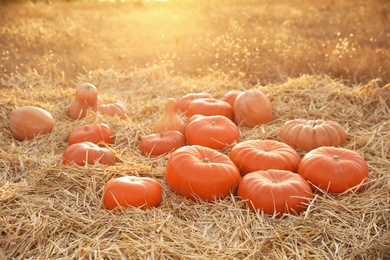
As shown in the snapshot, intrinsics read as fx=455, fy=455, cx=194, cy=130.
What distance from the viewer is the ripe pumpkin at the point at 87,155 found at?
4066mm

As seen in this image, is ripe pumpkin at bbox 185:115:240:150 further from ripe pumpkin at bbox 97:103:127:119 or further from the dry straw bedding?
ripe pumpkin at bbox 97:103:127:119

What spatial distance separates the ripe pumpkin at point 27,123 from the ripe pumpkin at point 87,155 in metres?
1.09

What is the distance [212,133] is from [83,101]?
189 centimetres

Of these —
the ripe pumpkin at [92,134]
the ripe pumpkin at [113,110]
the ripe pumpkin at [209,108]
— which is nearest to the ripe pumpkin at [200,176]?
the ripe pumpkin at [92,134]

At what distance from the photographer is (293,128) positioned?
14.9ft

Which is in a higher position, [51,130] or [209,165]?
[209,165]

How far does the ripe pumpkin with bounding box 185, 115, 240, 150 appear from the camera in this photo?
4.39 metres

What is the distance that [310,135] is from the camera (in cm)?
447

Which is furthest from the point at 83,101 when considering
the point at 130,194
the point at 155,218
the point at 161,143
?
the point at 155,218

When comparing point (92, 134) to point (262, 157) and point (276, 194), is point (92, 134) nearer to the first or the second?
point (262, 157)

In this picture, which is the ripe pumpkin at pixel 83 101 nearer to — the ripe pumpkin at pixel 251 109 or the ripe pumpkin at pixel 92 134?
the ripe pumpkin at pixel 92 134

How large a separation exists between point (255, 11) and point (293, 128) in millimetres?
10189

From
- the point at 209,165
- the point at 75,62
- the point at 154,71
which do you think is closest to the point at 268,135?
the point at 209,165

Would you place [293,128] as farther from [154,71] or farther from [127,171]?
[154,71]
